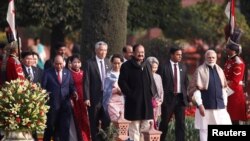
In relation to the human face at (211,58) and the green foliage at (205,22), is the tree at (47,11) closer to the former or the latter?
the human face at (211,58)

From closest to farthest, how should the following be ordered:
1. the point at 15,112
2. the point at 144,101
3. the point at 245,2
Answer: the point at 15,112 → the point at 144,101 → the point at 245,2

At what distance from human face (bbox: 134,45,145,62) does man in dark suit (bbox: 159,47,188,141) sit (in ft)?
5.43

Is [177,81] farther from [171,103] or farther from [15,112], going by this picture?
[15,112]

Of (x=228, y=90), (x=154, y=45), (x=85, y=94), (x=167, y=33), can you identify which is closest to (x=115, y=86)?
(x=85, y=94)

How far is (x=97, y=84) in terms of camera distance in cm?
1838

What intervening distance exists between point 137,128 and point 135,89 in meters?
Result: 0.59

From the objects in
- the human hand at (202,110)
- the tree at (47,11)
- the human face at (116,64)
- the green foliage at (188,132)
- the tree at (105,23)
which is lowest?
the green foliage at (188,132)

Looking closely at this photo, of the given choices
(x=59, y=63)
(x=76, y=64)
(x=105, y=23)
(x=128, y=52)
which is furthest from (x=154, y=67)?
(x=105, y=23)

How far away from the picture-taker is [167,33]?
41.4 m

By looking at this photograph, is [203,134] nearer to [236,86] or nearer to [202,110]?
[202,110]

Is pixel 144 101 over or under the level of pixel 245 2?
under

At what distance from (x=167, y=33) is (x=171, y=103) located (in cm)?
2262

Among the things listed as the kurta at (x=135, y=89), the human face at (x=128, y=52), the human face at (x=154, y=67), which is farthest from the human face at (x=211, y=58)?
the human face at (x=128, y=52)

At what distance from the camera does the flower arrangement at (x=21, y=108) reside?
15.7 meters
